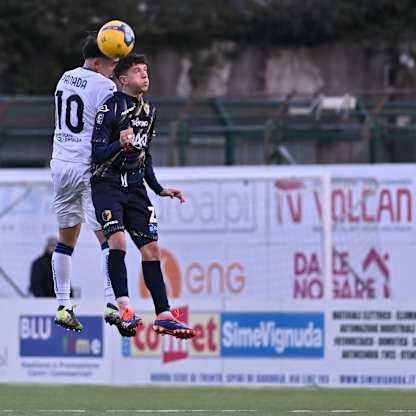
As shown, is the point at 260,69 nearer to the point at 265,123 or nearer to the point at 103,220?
the point at 265,123

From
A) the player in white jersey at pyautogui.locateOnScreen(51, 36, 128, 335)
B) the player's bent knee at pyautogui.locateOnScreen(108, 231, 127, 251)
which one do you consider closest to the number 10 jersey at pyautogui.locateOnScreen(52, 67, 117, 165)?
the player in white jersey at pyautogui.locateOnScreen(51, 36, 128, 335)

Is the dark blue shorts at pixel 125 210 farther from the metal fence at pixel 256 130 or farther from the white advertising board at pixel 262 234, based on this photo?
the metal fence at pixel 256 130

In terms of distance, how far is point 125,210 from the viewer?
1212cm

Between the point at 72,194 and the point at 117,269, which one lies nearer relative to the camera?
the point at 117,269

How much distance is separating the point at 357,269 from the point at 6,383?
4932 millimetres

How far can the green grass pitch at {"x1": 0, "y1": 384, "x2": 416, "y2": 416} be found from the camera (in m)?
12.3

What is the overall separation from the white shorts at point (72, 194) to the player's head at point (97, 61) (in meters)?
0.77

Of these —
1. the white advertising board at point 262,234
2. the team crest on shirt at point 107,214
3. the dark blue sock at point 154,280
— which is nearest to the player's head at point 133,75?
the team crest on shirt at point 107,214

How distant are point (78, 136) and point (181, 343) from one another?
657cm

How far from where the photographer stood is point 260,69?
3362 cm

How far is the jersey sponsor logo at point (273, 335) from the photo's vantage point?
17922mm

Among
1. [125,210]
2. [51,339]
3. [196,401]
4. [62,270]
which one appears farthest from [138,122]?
[51,339]

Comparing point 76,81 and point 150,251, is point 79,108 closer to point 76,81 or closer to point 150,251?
point 76,81

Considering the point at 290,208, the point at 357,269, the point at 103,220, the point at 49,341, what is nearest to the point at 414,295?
the point at 357,269
